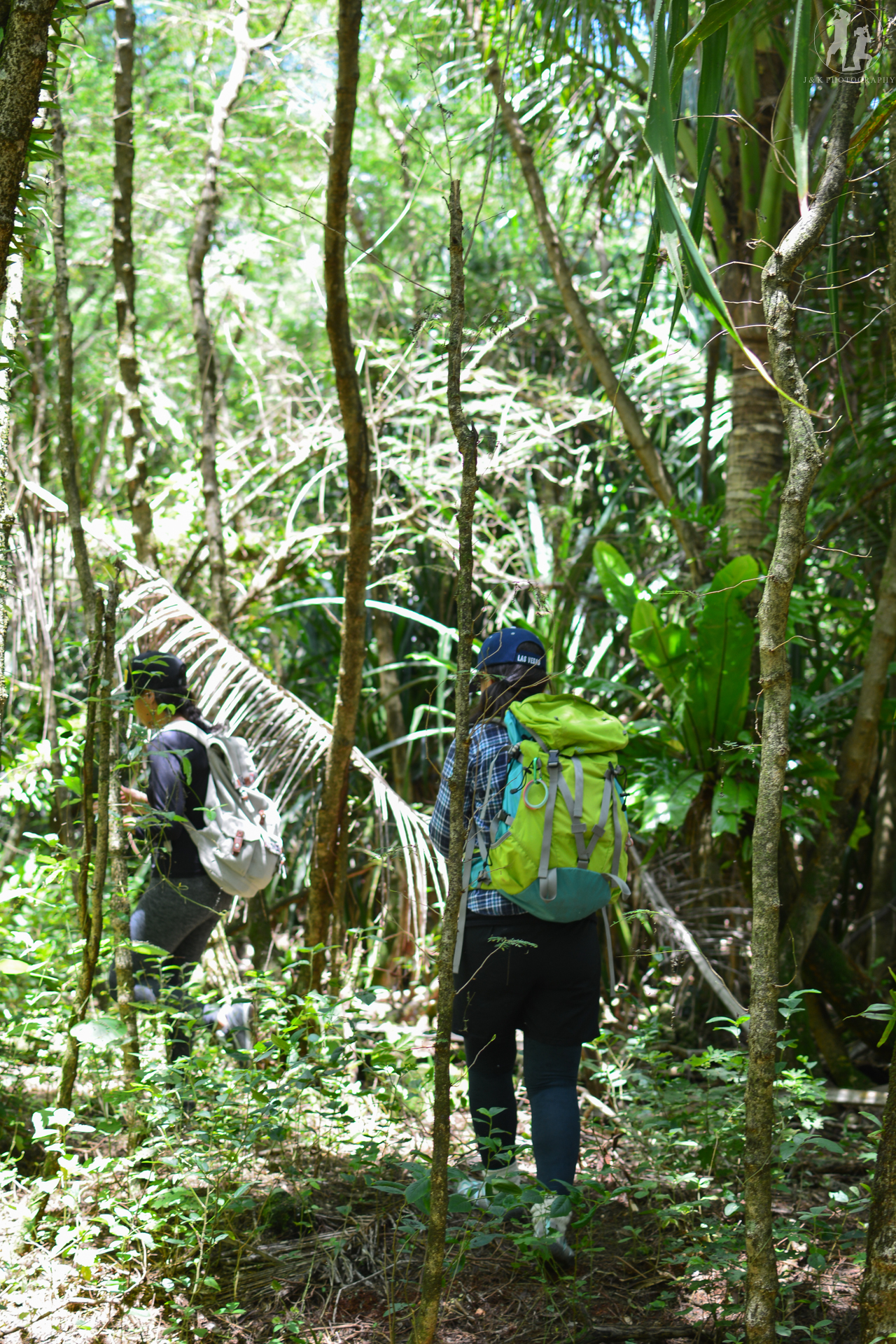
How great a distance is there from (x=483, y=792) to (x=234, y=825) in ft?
3.58

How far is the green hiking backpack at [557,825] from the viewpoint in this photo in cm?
270

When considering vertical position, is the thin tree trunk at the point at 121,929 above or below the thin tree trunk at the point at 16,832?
above

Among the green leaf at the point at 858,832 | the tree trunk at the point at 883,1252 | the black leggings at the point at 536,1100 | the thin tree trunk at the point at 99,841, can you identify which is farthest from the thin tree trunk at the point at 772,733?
the green leaf at the point at 858,832

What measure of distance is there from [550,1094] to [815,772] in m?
1.99

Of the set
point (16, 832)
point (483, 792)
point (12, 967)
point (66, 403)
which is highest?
point (66, 403)

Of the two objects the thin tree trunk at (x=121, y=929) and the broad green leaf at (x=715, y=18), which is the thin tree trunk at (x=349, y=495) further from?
the broad green leaf at (x=715, y=18)

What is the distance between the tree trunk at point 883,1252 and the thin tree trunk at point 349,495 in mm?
2245

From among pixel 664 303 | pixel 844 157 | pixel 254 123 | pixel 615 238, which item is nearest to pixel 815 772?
pixel 844 157

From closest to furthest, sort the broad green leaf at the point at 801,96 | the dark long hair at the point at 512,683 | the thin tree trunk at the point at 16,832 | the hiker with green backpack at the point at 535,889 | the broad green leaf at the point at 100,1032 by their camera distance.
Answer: the broad green leaf at the point at 801,96
the broad green leaf at the point at 100,1032
the hiker with green backpack at the point at 535,889
the dark long hair at the point at 512,683
the thin tree trunk at the point at 16,832

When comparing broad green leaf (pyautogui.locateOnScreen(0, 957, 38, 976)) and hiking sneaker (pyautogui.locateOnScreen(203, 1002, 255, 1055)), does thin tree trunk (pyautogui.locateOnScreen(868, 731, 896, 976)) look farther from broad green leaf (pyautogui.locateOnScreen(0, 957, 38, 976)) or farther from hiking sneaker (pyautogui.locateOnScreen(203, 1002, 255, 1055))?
broad green leaf (pyautogui.locateOnScreen(0, 957, 38, 976))

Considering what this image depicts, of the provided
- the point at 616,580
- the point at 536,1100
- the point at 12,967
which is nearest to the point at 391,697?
the point at 616,580

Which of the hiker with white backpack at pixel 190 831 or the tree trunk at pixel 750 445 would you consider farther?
the tree trunk at pixel 750 445

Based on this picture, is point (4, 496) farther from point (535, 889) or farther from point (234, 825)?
point (535, 889)

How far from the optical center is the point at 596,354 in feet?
15.2
